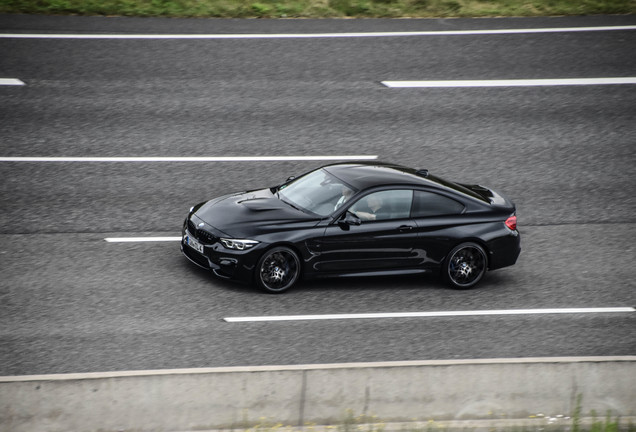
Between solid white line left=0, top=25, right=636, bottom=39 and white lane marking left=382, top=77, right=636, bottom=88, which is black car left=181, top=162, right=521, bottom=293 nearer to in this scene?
white lane marking left=382, top=77, right=636, bottom=88

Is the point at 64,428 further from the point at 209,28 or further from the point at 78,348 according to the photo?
the point at 209,28

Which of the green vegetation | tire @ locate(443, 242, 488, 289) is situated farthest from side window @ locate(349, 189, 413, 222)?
the green vegetation

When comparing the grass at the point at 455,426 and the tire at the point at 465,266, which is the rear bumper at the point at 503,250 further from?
the grass at the point at 455,426

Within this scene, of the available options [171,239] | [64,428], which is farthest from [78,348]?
[171,239]

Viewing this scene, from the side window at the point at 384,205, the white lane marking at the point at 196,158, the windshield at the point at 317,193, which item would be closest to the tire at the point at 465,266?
the side window at the point at 384,205

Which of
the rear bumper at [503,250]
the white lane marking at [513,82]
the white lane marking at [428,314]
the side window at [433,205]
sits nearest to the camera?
the white lane marking at [428,314]

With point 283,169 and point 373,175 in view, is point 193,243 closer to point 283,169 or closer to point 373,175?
point 373,175

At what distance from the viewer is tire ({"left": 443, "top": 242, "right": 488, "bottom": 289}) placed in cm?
1116

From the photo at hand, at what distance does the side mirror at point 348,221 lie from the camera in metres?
10.7

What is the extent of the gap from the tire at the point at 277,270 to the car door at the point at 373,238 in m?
0.32

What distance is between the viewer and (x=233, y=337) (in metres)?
9.45

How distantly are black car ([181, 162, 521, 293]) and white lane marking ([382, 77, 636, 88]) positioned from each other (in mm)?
5661

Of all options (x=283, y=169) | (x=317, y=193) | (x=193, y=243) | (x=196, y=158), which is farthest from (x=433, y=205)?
(x=196, y=158)

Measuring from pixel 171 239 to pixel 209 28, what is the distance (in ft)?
25.9
